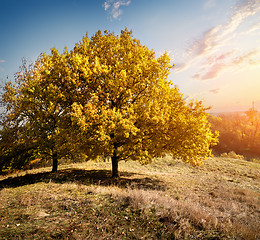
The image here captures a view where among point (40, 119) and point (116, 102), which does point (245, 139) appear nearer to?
point (116, 102)

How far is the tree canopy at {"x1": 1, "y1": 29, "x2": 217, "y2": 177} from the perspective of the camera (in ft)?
33.2

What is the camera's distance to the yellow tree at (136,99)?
32.9ft

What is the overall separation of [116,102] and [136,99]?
5.28 feet

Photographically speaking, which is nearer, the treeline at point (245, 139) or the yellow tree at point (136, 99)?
the yellow tree at point (136, 99)

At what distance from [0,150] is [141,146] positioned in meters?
11.8

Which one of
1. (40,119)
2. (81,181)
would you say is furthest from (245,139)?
(40,119)

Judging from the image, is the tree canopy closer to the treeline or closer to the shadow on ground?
the shadow on ground

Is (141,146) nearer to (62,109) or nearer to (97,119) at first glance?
(97,119)

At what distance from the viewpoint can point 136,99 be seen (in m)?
11.5

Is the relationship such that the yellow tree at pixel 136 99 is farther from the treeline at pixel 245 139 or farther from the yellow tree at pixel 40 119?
the treeline at pixel 245 139

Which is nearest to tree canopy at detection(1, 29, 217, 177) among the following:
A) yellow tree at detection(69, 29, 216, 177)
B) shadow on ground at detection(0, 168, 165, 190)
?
yellow tree at detection(69, 29, 216, 177)

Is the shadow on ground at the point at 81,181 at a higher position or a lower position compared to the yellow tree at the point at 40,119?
lower

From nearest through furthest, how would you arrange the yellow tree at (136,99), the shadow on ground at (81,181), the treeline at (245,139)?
the yellow tree at (136,99) → the shadow on ground at (81,181) → the treeline at (245,139)

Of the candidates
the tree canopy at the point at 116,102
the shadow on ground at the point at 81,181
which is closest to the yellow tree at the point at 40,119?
the tree canopy at the point at 116,102
